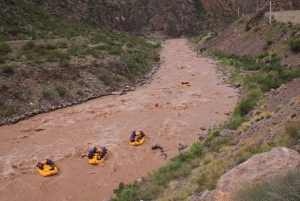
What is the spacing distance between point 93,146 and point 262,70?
14461 millimetres

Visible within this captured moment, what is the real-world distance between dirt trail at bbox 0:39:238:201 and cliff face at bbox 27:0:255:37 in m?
33.4

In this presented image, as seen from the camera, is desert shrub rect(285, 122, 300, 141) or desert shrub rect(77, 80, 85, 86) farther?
desert shrub rect(77, 80, 85, 86)

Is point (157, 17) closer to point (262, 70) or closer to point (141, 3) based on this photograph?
point (141, 3)

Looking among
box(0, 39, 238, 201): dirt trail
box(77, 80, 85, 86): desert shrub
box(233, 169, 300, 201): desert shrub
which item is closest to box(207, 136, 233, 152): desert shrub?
box(0, 39, 238, 201): dirt trail

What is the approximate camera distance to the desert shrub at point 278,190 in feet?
11.8

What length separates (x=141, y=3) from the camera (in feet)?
252

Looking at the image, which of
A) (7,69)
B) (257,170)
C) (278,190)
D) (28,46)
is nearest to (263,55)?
(28,46)

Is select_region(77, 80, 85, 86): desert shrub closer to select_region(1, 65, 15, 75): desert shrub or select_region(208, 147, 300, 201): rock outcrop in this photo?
select_region(1, 65, 15, 75): desert shrub

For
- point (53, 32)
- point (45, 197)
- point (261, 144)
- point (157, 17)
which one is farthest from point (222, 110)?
point (157, 17)

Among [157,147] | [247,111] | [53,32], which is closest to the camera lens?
[157,147]

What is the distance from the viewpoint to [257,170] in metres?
5.34

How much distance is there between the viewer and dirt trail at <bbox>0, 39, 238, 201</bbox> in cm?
1035

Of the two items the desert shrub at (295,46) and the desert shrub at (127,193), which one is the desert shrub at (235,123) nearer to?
the desert shrub at (127,193)

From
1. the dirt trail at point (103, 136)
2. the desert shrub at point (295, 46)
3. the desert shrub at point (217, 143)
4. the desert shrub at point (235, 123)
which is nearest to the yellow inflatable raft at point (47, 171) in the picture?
the dirt trail at point (103, 136)
